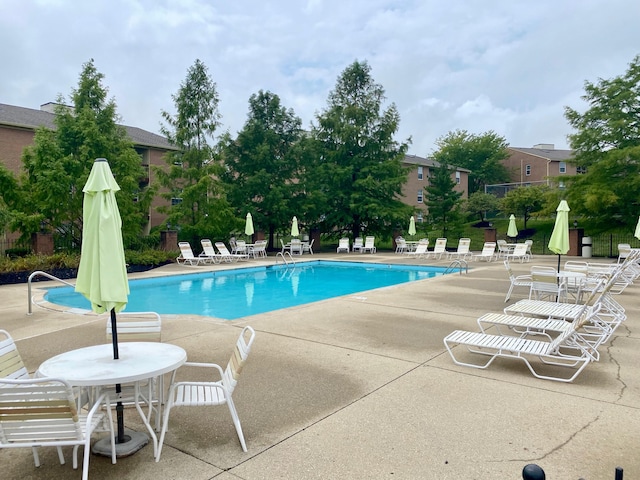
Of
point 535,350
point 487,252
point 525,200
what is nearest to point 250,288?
point 535,350

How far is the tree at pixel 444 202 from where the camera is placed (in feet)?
107

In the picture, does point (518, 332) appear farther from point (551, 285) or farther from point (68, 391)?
point (68, 391)

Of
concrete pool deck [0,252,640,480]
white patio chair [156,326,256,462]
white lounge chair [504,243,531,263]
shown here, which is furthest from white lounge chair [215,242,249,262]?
white patio chair [156,326,256,462]

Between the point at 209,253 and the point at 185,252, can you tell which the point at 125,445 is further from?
the point at 209,253

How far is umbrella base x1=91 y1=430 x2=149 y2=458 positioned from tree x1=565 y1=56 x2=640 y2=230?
24.8 meters

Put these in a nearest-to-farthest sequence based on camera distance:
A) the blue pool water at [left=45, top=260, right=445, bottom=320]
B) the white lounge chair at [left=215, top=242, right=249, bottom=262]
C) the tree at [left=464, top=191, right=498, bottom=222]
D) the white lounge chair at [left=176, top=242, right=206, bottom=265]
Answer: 1. the blue pool water at [left=45, top=260, right=445, bottom=320]
2. the white lounge chair at [left=176, top=242, right=206, bottom=265]
3. the white lounge chair at [left=215, top=242, right=249, bottom=262]
4. the tree at [left=464, top=191, right=498, bottom=222]

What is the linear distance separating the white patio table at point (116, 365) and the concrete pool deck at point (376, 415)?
2.17 ft

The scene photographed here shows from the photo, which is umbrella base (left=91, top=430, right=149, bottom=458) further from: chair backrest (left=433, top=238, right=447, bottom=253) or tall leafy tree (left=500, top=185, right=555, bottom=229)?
tall leafy tree (left=500, top=185, right=555, bottom=229)

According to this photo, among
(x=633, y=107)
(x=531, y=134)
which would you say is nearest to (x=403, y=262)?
(x=633, y=107)

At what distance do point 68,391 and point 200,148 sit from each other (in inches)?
911

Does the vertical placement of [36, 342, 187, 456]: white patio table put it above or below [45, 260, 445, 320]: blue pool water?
above

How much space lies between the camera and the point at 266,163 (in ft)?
89.2

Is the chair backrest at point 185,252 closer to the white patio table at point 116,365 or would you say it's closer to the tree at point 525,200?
the white patio table at point 116,365

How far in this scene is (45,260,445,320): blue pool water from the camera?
11992 millimetres
